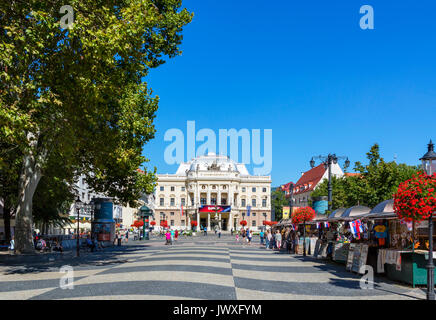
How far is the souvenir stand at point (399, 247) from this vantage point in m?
13.2

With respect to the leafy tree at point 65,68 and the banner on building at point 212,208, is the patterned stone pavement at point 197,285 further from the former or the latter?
the banner on building at point 212,208

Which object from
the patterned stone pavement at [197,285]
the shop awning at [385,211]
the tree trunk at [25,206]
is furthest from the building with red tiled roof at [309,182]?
the patterned stone pavement at [197,285]

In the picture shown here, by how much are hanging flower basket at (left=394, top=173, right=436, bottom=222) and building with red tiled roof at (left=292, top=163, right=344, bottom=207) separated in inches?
3864

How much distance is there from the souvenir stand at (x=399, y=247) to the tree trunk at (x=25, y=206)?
1854 centimetres

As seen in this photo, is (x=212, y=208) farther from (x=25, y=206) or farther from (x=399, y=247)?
(x=399, y=247)

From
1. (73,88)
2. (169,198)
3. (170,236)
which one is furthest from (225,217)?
(73,88)

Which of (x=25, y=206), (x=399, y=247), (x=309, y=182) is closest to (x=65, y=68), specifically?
(x=25, y=206)

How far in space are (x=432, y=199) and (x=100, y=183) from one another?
2326cm

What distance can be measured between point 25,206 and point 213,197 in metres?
96.2

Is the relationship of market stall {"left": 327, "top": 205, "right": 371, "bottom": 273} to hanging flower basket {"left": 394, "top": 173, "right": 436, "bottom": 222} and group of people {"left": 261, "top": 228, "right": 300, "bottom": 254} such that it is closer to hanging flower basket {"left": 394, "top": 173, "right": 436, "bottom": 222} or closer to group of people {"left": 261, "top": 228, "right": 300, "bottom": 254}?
hanging flower basket {"left": 394, "top": 173, "right": 436, "bottom": 222}

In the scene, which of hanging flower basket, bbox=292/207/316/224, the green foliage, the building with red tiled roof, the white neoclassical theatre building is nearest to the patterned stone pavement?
hanging flower basket, bbox=292/207/316/224

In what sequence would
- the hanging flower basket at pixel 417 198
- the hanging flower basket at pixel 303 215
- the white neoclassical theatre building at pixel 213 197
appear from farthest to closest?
1. the white neoclassical theatre building at pixel 213 197
2. the hanging flower basket at pixel 303 215
3. the hanging flower basket at pixel 417 198
